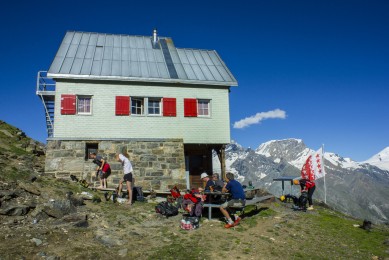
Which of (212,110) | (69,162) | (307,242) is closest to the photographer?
(307,242)

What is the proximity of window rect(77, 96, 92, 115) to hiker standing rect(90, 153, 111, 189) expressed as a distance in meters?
2.70

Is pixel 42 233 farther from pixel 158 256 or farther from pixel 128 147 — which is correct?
pixel 128 147

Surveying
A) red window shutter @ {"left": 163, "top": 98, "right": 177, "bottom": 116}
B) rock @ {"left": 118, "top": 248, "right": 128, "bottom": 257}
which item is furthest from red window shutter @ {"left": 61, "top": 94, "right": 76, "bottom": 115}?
rock @ {"left": 118, "top": 248, "right": 128, "bottom": 257}

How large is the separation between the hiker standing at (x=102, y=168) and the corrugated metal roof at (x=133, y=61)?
4.67 metres

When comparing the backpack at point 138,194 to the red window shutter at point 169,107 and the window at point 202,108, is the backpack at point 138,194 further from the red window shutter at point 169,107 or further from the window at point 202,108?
the window at point 202,108

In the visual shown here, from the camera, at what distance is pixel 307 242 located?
9.95m

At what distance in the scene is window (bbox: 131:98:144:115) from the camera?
777 inches

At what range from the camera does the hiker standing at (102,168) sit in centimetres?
1741

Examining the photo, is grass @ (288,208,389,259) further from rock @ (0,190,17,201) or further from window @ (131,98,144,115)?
window @ (131,98,144,115)

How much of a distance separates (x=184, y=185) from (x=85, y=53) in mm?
10421

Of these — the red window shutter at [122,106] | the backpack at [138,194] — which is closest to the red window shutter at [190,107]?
the red window shutter at [122,106]

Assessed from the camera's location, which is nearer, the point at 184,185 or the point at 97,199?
the point at 97,199

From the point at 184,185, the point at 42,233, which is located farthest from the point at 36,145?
the point at 42,233

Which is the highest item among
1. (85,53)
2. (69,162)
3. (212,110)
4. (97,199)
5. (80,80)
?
(85,53)
